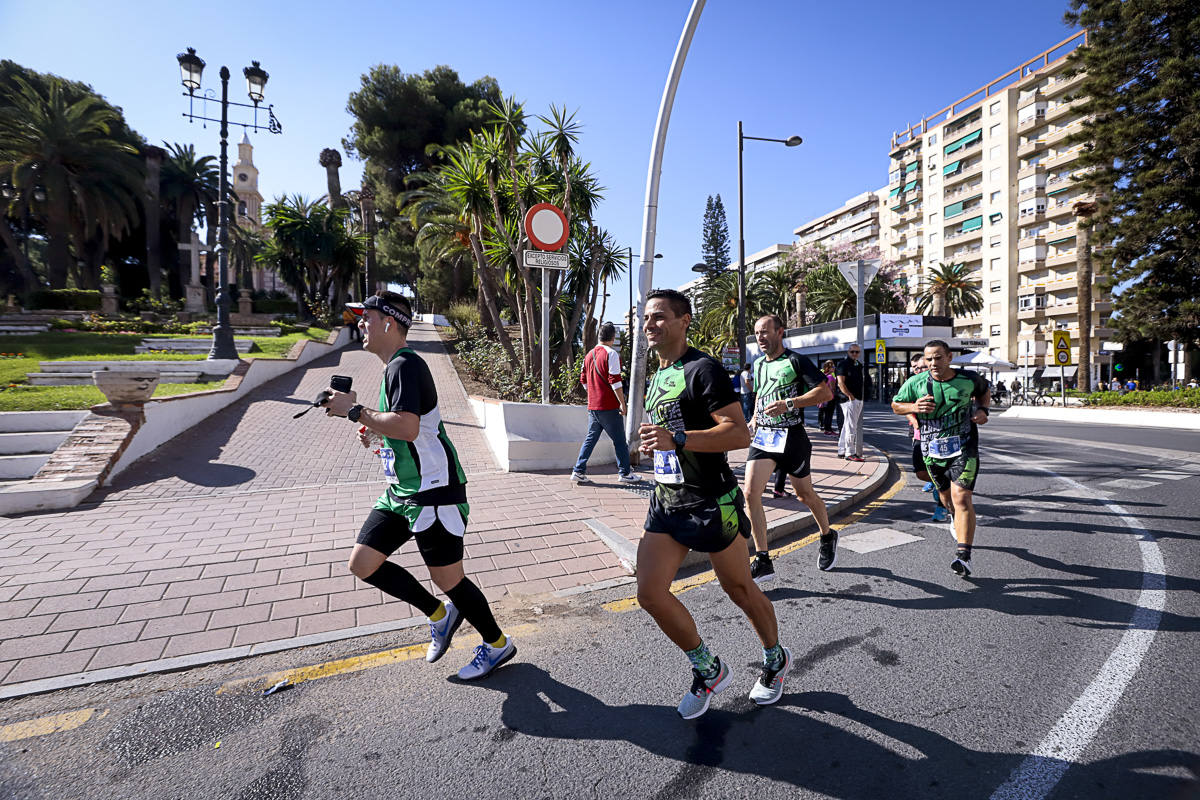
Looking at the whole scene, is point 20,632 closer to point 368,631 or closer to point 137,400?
point 368,631

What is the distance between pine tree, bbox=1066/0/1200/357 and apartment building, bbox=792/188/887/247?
159ft

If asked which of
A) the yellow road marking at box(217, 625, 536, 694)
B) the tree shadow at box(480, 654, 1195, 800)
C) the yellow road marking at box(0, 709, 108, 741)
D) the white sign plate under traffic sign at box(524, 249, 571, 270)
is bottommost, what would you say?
the yellow road marking at box(0, 709, 108, 741)

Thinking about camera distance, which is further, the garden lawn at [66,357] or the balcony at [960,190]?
the balcony at [960,190]

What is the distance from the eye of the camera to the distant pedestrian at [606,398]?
6.63 m

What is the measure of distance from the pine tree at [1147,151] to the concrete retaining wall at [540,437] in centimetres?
2615

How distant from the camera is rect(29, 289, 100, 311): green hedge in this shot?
27834 mm

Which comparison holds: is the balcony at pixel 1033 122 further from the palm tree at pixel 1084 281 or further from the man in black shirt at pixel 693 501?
the man in black shirt at pixel 693 501

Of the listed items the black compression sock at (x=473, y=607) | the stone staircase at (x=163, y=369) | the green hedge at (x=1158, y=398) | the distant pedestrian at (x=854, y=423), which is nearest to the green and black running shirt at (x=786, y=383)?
the black compression sock at (x=473, y=607)

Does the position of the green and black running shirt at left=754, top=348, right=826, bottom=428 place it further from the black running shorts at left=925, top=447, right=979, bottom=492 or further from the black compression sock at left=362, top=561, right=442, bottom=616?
the black compression sock at left=362, top=561, right=442, bottom=616

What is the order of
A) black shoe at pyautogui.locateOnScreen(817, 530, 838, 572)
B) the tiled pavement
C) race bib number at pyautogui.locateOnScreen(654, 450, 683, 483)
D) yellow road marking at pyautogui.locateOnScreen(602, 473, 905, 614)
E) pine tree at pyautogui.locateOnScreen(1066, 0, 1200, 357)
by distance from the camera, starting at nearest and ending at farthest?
race bib number at pyautogui.locateOnScreen(654, 450, 683, 483), the tiled pavement, yellow road marking at pyautogui.locateOnScreen(602, 473, 905, 614), black shoe at pyautogui.locateOnScreen(817, 530, 838, 572), pine tree at pyautogui.locateOnScreen(1066, 0, 1200, 357)

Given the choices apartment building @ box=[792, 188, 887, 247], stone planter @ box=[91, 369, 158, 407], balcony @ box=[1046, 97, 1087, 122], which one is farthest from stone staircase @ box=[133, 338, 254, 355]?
apartment building @ box=[792, 188, 887, 247]

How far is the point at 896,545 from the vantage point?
488cm

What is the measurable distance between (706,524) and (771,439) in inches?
79.2

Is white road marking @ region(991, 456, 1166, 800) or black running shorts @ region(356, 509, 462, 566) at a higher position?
black running shorts @ region(356, 509, 462, 566)
